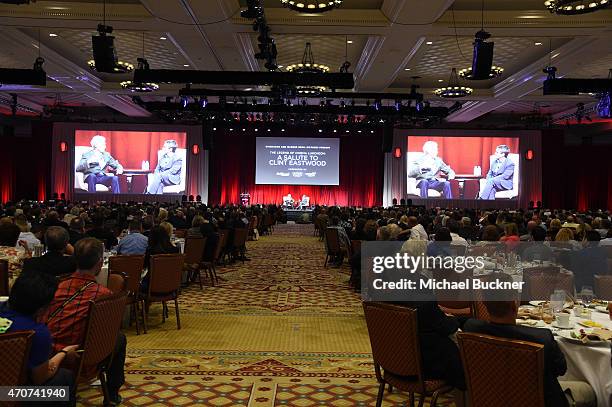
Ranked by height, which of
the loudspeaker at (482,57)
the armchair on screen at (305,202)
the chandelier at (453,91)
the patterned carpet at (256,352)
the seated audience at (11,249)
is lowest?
the patterned carpet at (256,352)

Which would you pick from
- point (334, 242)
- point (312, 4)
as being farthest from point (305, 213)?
point (312, 4)

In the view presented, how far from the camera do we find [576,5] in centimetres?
742

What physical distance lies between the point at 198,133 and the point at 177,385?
71.6 feet

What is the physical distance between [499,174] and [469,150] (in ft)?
5.54

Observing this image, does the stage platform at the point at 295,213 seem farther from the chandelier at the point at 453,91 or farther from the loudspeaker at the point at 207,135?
the chandelier at the point at 453,91

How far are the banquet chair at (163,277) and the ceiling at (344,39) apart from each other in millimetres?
4852

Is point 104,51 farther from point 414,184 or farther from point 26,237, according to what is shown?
point 414,184

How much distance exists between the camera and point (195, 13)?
980 cm

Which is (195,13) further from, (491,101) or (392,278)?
(491,101)

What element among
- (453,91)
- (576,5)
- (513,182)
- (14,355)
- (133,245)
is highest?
(453,91)

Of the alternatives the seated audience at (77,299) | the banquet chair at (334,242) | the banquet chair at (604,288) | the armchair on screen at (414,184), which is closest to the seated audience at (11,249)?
the seated audience at (77,299)

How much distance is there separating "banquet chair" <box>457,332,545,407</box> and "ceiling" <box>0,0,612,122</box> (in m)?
7.16

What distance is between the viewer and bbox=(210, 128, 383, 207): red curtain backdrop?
27.1 metres

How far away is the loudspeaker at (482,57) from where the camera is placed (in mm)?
9511
